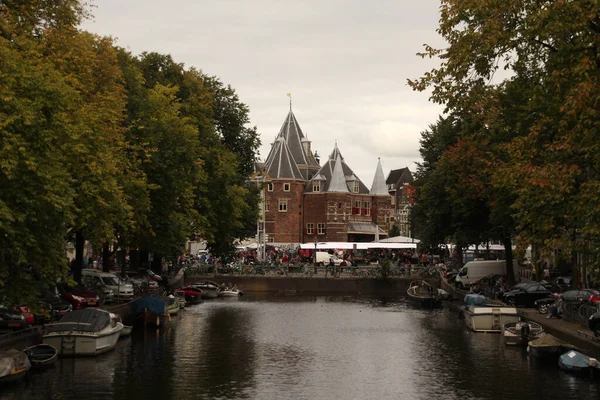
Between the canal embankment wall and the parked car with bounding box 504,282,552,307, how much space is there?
2997cm

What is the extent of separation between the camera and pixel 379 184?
5655 inches

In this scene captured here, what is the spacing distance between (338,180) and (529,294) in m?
83.3

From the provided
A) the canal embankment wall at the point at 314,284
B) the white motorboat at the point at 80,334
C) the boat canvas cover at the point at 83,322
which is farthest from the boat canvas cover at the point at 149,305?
the canal embankment wall at the point at 314,284

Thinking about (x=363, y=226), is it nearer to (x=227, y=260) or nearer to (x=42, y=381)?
(x=227, y=260)

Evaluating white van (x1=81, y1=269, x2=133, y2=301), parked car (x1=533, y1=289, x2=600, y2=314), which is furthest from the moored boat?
parked car (x1=533, y1=289, x2=600, y2=314)

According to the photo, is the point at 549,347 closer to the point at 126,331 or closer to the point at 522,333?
the point at 522,333

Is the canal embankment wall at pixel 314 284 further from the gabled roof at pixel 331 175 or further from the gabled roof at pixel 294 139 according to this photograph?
the gabled roof at pixel 294 139

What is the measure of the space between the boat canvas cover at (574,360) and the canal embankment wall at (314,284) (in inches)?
2043

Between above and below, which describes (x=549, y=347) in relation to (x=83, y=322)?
below

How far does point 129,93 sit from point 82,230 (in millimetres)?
14372

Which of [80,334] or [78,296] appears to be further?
[78,296]

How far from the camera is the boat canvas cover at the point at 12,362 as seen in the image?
27.5 meters

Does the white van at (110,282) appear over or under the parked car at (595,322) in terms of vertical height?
over

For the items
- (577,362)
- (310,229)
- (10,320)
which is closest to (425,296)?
(577,362)
